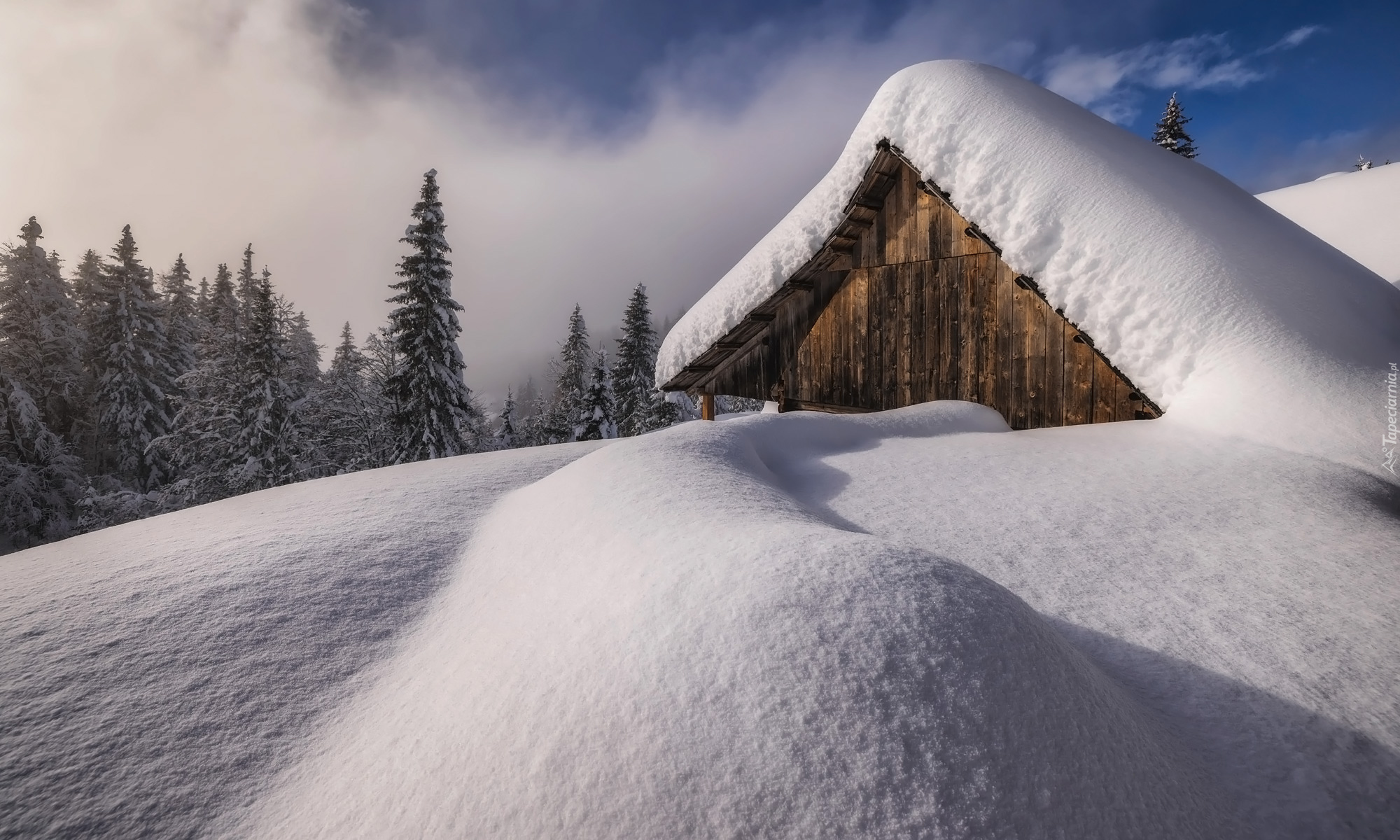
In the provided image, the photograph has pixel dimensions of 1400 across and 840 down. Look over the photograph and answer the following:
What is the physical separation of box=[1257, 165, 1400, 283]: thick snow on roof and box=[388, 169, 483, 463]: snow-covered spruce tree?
21.1 metres

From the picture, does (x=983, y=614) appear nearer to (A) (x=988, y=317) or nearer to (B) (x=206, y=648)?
(B) (x=206, y=648)

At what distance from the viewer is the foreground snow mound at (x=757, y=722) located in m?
1.47

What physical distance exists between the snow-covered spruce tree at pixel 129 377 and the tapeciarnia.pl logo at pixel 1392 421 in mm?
33317

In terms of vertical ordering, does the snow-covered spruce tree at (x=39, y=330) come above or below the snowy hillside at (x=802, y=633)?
above

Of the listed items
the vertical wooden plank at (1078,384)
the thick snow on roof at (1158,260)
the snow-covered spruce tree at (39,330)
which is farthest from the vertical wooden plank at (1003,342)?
the snow-covered spruce tree at (39,330)

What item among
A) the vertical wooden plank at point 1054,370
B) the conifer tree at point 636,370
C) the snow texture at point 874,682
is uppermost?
the conifer tree at point 636,370

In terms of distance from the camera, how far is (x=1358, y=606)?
2.84 meters

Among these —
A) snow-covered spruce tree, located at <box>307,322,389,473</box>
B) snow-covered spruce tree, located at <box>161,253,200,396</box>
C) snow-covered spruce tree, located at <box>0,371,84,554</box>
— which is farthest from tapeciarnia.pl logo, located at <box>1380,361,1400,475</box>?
snow-covered spruce tree, located at <box>161,253,200,396</box>

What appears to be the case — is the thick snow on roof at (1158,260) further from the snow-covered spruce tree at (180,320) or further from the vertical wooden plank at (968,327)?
the snow-covered spruce tree at (180,320)

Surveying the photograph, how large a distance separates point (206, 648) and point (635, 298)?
86.9 feet

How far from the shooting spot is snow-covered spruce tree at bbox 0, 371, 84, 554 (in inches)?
701

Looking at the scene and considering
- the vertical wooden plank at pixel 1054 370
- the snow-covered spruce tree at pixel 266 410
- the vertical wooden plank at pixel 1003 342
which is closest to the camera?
the vertical wooden plank at pixel 1054 370

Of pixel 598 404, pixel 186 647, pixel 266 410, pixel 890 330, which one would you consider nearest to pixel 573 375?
pixel 598 404

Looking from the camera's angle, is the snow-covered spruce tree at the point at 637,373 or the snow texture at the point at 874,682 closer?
the snow texture at the point at 874,682
